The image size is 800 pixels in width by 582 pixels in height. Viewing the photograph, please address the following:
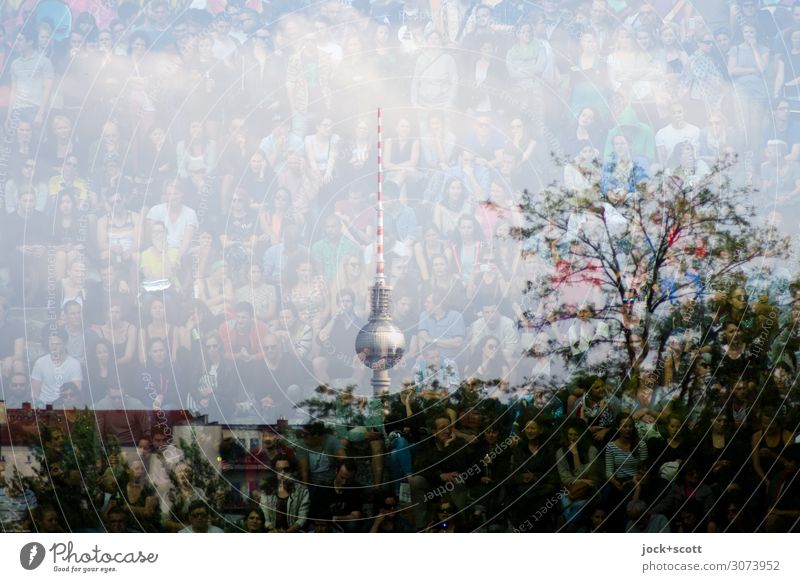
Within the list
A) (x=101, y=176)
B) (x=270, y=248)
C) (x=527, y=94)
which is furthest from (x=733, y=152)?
(x=101, y=176)

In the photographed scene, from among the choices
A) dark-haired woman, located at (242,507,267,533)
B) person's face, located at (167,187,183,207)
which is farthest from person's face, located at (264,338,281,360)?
person's face, located at (167,187,183,207)

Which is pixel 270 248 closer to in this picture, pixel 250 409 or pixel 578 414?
pixel 250 409

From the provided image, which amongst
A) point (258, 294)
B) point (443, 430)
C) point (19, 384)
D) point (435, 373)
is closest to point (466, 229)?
point (435, 373)

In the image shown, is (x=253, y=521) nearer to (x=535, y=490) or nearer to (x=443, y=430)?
(x=443, y=430)

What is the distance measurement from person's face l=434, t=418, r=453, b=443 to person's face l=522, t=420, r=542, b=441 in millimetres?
991

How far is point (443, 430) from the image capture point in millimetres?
20172

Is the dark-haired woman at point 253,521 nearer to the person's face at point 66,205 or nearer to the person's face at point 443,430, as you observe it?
the person's face at point 443,430

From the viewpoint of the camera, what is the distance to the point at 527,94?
68.5 feet

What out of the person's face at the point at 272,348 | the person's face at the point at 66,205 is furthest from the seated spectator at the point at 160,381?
the person's face at the point at 66,205

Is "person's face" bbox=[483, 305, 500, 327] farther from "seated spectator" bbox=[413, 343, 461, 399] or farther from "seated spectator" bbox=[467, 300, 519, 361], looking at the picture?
"seated spectator" bbox=[413, 343, 461, 399]

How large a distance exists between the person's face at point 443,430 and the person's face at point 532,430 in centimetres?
99

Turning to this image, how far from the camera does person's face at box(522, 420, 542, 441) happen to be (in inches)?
786
